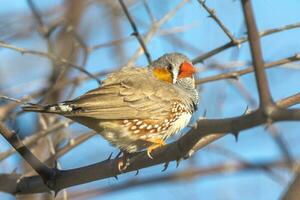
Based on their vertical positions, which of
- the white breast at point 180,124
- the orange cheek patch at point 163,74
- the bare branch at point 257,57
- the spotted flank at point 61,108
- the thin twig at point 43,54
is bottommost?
the white breast at point 180,124

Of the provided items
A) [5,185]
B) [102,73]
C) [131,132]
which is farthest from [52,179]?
[102,73]

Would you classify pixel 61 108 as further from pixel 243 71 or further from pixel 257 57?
pixel 257 57

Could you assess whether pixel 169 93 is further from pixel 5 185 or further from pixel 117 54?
pixel 117 54

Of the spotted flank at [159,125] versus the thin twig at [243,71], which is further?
the spotted flank at [159,125]

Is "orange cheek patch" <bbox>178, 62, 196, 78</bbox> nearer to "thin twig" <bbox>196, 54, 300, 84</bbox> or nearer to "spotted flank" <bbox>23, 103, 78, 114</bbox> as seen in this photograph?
"thin twig" <bbox>196, 54, 300, 84</bbox>

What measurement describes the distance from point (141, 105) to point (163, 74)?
565 mm

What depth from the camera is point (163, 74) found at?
5.40 m

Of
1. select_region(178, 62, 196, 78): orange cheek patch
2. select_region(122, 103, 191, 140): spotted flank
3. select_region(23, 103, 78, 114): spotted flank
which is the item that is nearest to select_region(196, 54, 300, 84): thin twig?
select_region(178, 62, 196, 78): orange cheek patch

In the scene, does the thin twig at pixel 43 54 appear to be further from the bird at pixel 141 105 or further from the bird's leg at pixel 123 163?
the bird's leg at pixel 123 163

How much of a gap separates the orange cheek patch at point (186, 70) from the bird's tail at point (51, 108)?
1.31 metres

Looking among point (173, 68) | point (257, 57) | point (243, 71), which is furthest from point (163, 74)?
point (257, 57)

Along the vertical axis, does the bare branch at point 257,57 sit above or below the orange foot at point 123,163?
above

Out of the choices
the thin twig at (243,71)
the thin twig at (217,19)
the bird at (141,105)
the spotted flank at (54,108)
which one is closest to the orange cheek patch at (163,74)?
the bird at (141,105)

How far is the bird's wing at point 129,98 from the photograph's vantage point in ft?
14.8
